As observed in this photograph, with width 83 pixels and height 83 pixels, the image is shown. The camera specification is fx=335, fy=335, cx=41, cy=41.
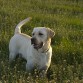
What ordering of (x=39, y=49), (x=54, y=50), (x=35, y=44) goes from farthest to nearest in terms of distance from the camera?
1. (x=54, y=50)
2. (x=39, y=49)
3. (x=35, y=44)

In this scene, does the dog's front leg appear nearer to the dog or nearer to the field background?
the dog

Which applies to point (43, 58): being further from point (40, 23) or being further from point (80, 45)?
point (40, 23)

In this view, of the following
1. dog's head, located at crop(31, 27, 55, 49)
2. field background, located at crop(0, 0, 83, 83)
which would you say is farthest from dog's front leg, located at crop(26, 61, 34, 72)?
dog's head, located at crop(31, 27, 55, 49)

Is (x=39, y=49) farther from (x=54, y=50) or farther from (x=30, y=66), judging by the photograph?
(x=54, y=50)

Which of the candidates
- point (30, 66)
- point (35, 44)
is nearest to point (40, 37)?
point (35, 44)

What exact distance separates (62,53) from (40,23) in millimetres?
3037

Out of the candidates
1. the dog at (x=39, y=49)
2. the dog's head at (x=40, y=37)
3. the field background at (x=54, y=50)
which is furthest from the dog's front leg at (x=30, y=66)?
the dog's head at (x=40, y=37)

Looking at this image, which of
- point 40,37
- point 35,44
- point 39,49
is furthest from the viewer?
point 39,49

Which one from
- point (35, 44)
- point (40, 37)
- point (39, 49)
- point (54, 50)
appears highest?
point (40, 37)

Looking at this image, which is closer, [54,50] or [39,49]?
[39,49]

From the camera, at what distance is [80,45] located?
912 centimetres

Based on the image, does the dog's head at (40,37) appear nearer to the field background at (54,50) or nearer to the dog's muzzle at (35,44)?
the dog's muzzle at (35,44)

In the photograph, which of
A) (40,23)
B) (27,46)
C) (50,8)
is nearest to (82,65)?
(27,46)

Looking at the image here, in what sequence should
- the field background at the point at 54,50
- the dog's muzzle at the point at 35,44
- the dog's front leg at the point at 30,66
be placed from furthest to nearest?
1. the dog's front leg at the point at 30,66
2. the dog's muzzle at the point at 35,44
3. the field background at the point at 54,50
